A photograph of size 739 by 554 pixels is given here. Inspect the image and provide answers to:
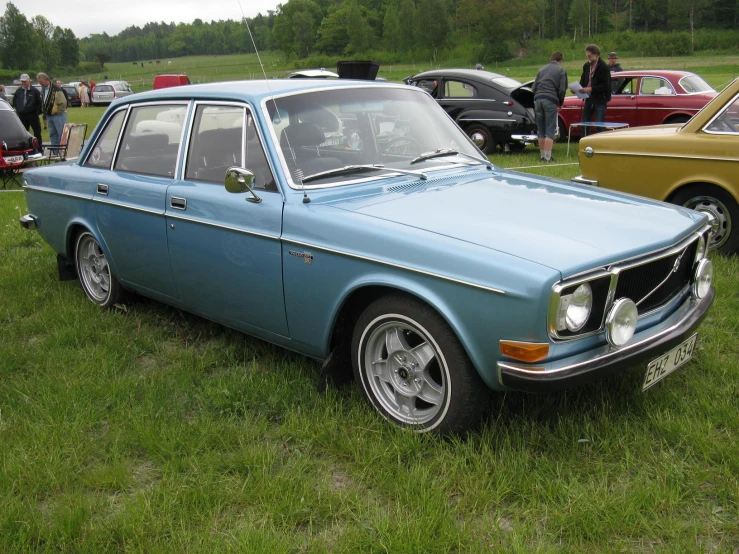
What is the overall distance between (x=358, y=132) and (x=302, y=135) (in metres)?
0.35

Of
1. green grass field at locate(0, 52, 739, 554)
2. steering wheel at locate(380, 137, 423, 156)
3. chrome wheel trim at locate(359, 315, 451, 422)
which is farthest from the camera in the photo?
steering wheel at locate(380, 137, 423, 156)

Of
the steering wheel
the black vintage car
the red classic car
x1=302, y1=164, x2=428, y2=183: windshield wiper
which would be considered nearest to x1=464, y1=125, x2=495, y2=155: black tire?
the black vintage car

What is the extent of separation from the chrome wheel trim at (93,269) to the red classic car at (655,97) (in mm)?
10749

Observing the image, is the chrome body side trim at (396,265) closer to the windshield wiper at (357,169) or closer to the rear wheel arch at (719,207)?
the windshield wiper at (357,169)

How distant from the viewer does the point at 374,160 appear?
4.09m

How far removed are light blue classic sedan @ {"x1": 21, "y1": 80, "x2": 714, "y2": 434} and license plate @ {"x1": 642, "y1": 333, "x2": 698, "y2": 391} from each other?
0.01m

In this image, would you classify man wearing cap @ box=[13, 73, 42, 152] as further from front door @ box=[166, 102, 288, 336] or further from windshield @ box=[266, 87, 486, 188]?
windshield @ box=[266, 87, 486, 188]

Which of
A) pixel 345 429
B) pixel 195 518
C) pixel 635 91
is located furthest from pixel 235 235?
pixel 635 91

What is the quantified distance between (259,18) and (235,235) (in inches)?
88.9

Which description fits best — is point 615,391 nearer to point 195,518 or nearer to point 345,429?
point 345,429

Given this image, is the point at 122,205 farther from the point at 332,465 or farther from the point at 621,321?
the point at 621,321

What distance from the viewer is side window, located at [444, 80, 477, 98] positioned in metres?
13.6

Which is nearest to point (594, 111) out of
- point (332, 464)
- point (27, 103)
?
point (332, 464)

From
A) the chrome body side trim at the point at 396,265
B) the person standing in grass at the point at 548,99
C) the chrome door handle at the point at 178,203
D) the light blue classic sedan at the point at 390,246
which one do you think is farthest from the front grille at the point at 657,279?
the person standing in grass at the point at 548,99
